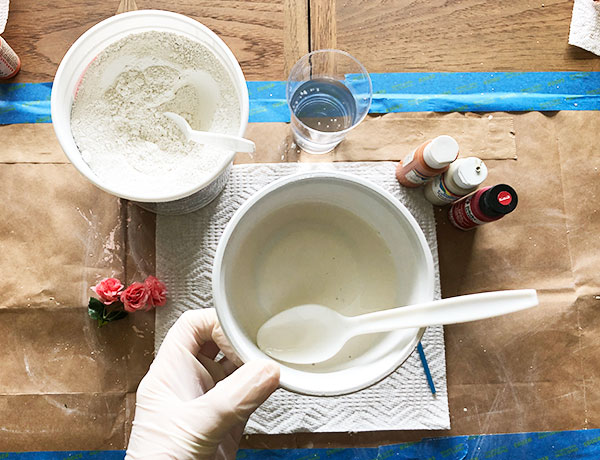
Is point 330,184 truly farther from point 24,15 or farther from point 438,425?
point 24,15

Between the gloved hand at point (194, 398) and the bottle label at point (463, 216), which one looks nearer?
the gloved hand at point (194, 398)

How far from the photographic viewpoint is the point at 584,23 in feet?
2.93

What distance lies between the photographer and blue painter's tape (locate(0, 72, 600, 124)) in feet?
2.82

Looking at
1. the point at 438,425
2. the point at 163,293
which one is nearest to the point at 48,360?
the point at 163,293

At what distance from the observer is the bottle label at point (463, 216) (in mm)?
792

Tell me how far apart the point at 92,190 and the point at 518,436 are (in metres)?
0.88

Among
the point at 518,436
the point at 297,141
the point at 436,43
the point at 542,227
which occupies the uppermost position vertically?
the point at 436,43

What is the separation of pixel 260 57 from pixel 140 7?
243mm

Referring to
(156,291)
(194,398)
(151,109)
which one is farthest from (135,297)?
(151,109)

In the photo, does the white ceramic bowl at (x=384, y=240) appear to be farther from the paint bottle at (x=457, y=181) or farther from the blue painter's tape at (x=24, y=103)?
the blue painter's tape at (x=24, y=103)

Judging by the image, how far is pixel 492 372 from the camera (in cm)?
84

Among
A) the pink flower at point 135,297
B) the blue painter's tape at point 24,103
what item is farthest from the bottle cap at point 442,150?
the blue painter's tape at point 24,103

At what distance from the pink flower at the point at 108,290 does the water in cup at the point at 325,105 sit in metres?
0.43

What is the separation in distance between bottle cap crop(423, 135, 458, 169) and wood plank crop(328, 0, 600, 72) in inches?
8.9
